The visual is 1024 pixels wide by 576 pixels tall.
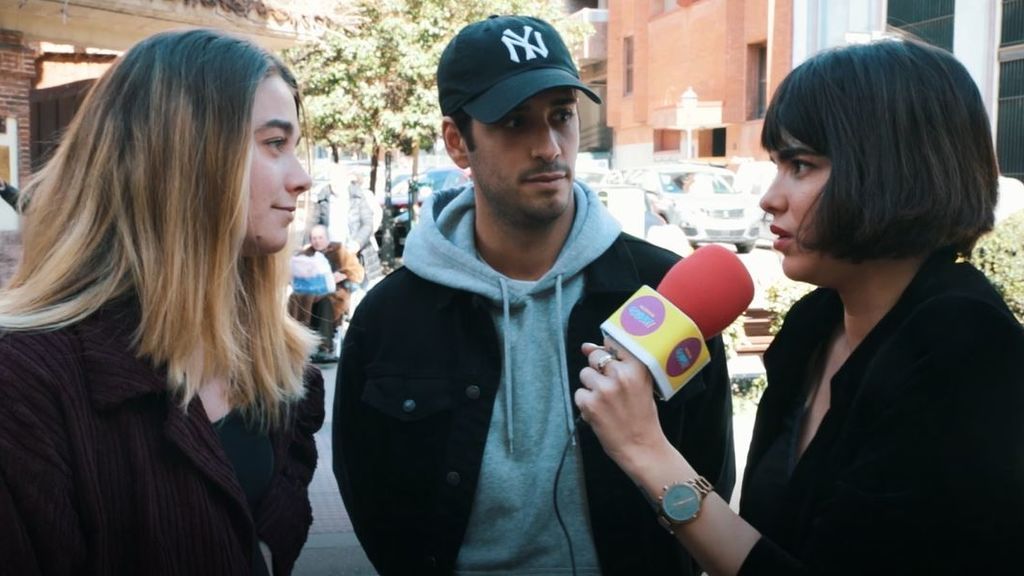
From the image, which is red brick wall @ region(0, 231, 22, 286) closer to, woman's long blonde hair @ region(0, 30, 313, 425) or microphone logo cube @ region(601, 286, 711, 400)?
woman's long blonde hair @ region(0, 30, 313, 425)

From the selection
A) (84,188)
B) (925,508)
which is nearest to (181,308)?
(84,188)

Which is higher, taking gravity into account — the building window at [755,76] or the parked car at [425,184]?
the building window at [755,76]

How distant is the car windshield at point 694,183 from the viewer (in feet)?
78.2

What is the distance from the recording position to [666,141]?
44.7 m

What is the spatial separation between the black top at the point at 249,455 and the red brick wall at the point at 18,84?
→ 29.1 feet

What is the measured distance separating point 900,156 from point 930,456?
56 centimetres

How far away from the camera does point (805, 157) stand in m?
2.22

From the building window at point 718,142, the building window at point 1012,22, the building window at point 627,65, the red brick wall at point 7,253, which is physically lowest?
the red brick wall at point 7,253

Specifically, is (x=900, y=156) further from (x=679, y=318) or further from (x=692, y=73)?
(x=692, y=73)

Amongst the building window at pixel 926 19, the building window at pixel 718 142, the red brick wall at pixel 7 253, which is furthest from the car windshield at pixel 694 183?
the building window at pixel 718 142

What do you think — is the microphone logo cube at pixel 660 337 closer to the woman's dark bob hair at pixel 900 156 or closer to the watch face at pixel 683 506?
the watch face at pixel 683 506

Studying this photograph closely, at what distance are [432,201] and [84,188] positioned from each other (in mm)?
1178

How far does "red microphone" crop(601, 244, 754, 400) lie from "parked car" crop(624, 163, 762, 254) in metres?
20.3

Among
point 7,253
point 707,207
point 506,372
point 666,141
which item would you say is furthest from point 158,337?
point 666,141
